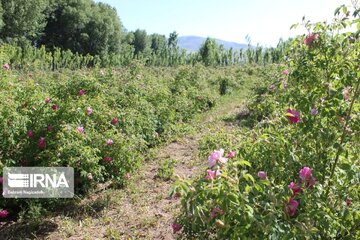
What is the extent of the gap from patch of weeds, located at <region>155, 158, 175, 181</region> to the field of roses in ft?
9.85

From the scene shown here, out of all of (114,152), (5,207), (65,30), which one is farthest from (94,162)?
(65,30)

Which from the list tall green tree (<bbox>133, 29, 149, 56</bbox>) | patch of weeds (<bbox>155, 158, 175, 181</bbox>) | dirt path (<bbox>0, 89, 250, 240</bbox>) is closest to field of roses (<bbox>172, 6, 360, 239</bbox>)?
dirt path (<bbox>0, 89, 250, 240</bbox>)

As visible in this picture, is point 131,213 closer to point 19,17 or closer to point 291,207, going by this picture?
point 291,207

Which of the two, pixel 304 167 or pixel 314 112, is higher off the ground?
pixel 314 112

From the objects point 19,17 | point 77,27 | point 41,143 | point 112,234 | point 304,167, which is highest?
point 77,27

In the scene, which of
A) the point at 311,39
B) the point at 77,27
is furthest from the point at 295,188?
the point at 77,27

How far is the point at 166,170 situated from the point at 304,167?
3.67m

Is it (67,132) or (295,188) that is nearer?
(295,188)

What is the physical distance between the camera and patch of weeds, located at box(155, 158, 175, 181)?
17.3 ft

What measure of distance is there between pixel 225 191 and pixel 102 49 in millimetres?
35828

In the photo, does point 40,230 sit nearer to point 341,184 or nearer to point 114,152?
point 114,152

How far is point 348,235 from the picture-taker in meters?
1.94

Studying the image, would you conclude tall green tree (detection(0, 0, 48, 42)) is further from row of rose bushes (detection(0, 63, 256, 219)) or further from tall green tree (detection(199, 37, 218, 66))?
row of rose bushes (detection(0, 63, 256, 219))

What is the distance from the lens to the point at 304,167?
6.19ft
